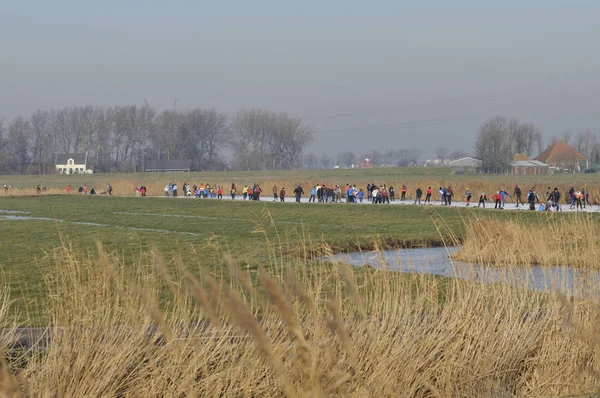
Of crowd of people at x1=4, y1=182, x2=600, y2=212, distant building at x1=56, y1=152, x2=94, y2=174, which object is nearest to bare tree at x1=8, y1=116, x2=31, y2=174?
distant building at x1=56, y1=152, x2=94, y2=174

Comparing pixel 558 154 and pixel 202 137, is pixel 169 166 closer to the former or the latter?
pixel 202 137

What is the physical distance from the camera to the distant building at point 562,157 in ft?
382

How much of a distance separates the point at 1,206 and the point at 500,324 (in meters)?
47.2

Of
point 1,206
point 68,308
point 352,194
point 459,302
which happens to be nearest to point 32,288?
point 68,308

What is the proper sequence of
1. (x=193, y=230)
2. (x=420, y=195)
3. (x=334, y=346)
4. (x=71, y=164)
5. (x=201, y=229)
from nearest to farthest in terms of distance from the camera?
(x=334, y=346), (x=193, y=230), (x=201, y=229), (x=420, y=195), (x=71, y=164)

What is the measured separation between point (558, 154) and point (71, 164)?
268ft

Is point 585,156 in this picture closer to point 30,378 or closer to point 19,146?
point 19,146

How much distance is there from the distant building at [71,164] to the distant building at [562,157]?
77138 millimetres

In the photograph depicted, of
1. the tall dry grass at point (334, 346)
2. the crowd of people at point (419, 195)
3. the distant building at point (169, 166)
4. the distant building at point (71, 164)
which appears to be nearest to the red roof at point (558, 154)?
the distant building at point (169, 166)

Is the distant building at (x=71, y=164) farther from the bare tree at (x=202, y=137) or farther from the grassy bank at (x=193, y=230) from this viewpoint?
the grassy bank at (x=193, y=230)

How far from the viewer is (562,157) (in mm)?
123062

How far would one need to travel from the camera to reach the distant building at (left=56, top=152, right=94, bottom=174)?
138375mm

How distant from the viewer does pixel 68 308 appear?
6625 millimetres

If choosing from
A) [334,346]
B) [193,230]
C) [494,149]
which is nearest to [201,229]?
[193,230]
